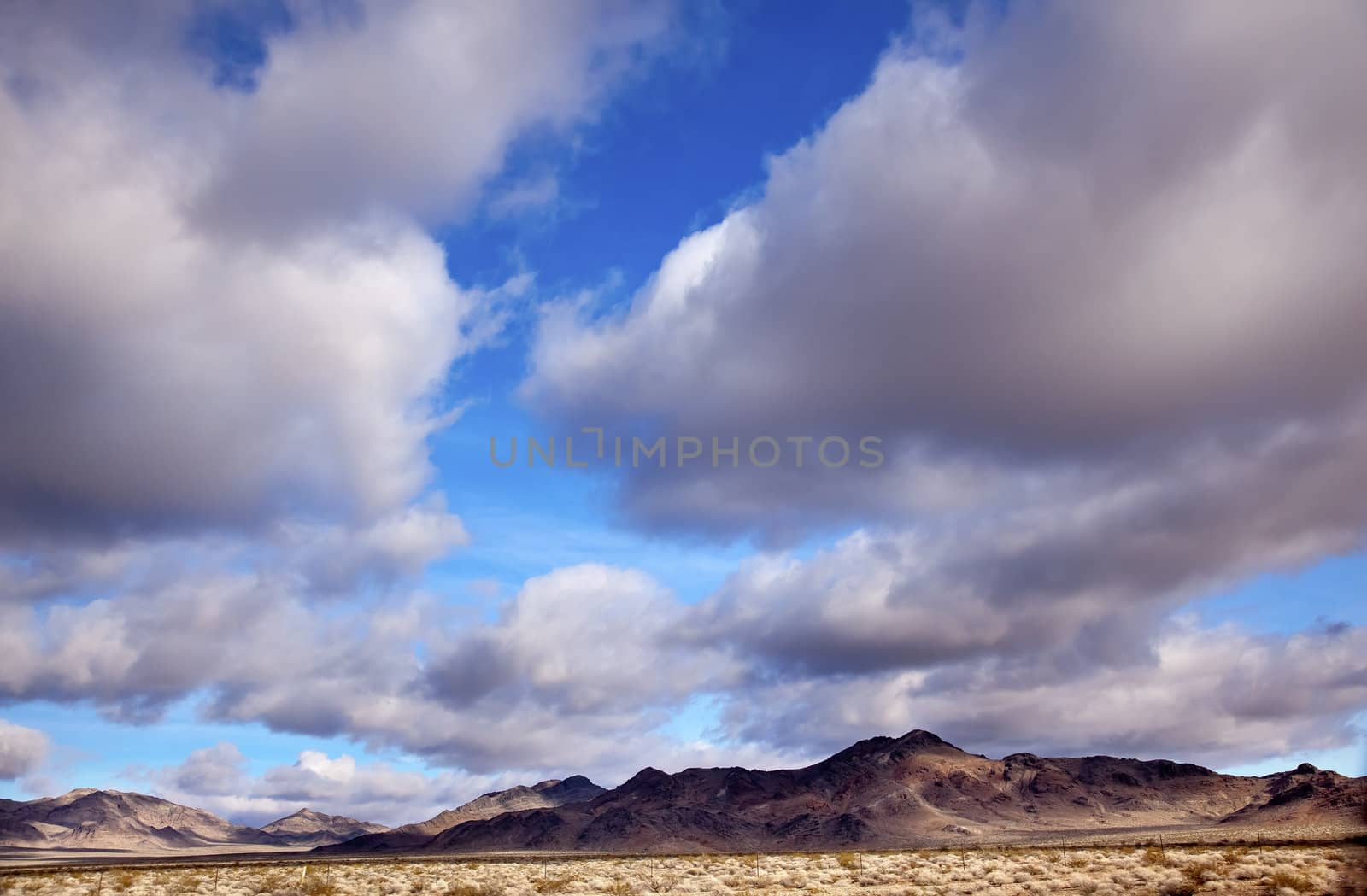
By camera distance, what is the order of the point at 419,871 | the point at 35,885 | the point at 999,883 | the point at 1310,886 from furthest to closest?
the point at 419,871 → the point at 35,885 → the point at 999,883 → the point at 1310,886

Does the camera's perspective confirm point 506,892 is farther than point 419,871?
No

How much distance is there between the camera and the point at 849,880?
5556 cm

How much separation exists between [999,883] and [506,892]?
25.5 m

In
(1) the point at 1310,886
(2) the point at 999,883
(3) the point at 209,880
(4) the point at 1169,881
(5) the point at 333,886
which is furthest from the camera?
(3) the point at 209,880

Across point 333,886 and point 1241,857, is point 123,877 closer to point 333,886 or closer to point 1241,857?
point 333,886

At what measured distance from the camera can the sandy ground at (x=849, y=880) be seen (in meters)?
44.2

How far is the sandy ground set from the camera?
44.2m

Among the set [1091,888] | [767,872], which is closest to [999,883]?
[1091,888]

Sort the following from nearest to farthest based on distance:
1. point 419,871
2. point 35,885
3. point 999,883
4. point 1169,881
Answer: point 1169,881
point 999,883
point 35,885
point 419,871

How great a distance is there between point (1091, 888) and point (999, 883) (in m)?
5.63

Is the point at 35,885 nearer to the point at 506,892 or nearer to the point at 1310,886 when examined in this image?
the point at 506,892

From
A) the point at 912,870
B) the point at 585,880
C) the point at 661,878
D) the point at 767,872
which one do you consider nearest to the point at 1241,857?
the point at 912,870

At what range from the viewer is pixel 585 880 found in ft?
196

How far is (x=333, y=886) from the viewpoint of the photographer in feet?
188
